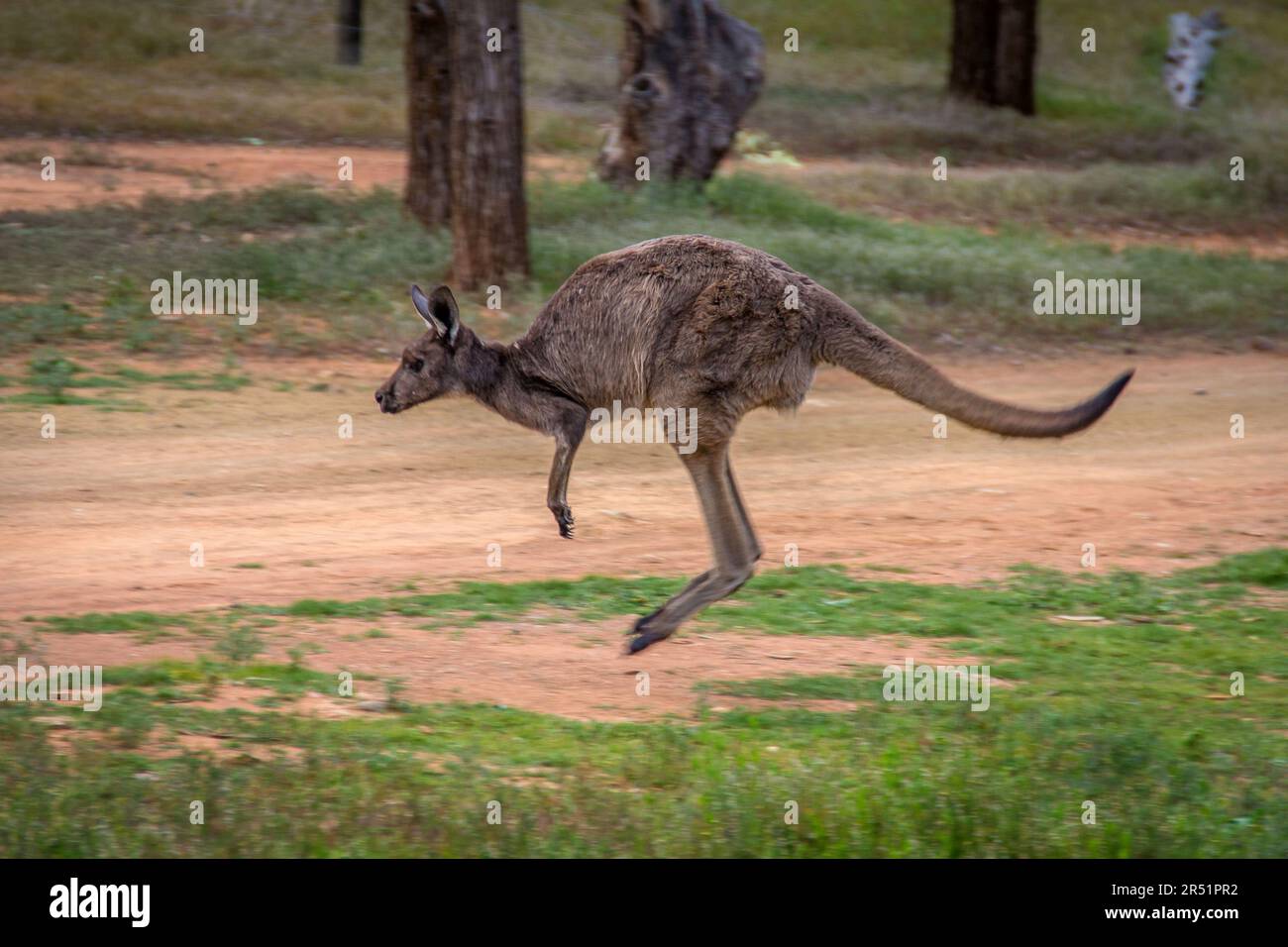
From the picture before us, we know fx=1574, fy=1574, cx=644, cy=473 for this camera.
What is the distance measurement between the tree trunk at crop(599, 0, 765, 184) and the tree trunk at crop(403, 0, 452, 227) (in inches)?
112

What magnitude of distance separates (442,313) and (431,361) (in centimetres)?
29

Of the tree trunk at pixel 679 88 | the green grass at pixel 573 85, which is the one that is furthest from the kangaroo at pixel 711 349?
the green grass at pixel 573 85

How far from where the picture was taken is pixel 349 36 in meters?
27.3

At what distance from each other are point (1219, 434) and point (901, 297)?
366 cm

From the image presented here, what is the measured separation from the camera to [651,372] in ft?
22.6

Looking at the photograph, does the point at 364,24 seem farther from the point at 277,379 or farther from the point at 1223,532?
the point at 1223,532

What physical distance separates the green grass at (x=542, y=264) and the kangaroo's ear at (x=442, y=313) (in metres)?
5.00

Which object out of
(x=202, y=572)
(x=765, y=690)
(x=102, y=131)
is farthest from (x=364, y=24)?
(x=765, y=690)

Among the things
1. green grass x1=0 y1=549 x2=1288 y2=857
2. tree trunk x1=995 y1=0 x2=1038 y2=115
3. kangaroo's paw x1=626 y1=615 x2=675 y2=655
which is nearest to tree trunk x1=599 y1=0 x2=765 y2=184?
tree trunk x1=995 y1=0 x2=1038 y2=115

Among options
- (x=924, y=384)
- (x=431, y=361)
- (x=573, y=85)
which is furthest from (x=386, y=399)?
(x=573, y=85)

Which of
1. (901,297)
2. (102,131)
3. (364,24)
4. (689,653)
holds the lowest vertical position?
(689,653)

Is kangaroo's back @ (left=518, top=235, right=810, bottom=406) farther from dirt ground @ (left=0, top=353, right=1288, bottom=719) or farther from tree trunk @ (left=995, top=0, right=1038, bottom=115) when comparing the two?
tree trunk @ (left=995, top=0, right=1038, bottom=115)

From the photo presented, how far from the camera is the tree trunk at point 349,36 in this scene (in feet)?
89.4

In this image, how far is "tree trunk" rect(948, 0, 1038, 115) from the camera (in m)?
26.7
